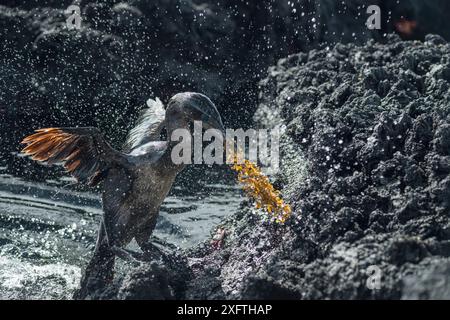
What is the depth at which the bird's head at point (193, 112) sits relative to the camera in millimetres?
5301

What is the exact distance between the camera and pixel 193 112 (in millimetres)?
5379

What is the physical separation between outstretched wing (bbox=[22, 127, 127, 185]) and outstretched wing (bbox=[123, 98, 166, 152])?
2.33 ft

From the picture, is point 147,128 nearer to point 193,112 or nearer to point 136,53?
→ point 193,112

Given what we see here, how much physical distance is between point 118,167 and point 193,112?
2.42 feet

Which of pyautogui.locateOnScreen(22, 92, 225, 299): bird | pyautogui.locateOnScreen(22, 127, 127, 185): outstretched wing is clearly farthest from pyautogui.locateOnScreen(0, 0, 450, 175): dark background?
pyautogui.locateOnScreen(22, 127, 127, 185): outstretched wing

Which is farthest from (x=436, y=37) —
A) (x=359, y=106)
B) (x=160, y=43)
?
(x=160, y=43)

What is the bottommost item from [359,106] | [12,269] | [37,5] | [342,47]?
[12,269]

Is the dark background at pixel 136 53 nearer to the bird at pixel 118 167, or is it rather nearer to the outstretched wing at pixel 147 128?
the outstretched wing at pixel 147 128

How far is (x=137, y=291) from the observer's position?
4312 millimetres

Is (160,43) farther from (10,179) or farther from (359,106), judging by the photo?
(359,106)


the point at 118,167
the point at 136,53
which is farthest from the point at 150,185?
the point at 136,53

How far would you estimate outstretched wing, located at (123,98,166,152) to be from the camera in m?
6.14

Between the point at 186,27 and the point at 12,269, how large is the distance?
6.26 metres

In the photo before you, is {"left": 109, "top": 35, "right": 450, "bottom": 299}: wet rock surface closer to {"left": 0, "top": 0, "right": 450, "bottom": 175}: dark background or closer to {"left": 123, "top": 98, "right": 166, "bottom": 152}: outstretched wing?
{"left": 123, "top": 98, "right": 166, "bottom": 152}: outstretched wing
